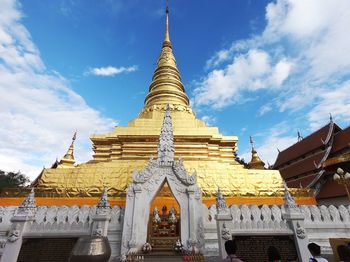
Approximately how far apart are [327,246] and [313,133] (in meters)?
14.3

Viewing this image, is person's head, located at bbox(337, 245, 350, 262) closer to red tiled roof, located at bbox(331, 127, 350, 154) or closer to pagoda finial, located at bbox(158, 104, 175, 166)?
pagoda finial, located at bbox(158, 104, 175, 166)

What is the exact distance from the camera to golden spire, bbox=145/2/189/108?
54.8ft

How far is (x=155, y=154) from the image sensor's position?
40.5 feet

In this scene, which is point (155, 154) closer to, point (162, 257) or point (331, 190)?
point (162, 257)

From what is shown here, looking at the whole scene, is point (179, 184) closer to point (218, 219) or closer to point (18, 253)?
point (218, 219)

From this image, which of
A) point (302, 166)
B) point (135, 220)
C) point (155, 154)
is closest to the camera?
point (135, 220)

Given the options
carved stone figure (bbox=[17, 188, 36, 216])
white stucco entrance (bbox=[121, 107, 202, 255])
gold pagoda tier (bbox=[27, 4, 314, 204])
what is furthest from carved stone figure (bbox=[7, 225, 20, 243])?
gold pagoda tier (bbox=[27, 4, 314, 204])

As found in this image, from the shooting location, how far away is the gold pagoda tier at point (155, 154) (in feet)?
34.3

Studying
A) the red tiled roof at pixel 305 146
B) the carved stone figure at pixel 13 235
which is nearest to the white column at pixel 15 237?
the carved stone figure at pixel 13 235

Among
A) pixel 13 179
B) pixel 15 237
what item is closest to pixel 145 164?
pixel 15 237

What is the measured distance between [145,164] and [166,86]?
810 cm

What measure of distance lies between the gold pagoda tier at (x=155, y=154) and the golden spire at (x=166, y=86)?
0.39 ft

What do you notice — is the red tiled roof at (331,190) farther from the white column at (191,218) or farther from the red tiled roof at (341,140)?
the white column at (191,218)

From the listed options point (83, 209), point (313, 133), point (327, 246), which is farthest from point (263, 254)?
point (313, 133)
